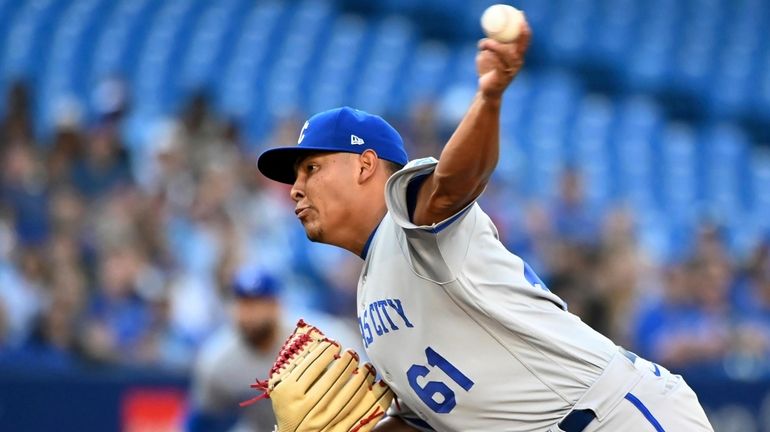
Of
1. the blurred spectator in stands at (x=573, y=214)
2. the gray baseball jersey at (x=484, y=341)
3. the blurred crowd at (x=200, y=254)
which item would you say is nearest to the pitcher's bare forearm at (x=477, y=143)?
the gray baseball jersey at (x=484, y=341)

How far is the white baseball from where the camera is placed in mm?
2945

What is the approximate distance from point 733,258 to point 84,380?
5863 mm

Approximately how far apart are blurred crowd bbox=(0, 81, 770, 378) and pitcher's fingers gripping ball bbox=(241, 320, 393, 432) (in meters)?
3.57

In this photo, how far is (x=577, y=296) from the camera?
338 inches

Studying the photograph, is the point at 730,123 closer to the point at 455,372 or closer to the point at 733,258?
the point at 733,258

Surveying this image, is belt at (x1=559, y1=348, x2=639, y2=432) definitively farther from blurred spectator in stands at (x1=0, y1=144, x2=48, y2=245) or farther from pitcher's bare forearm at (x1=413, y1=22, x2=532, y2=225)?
blurred spectator in stands at (x1=0, y1=144, x2=48, y2=245)

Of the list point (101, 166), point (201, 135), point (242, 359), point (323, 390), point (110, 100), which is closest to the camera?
point (323, 390)

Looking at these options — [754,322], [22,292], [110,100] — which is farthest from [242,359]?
[754,322]

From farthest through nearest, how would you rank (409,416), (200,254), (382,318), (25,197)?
(200,254)
(25,197)
(409,416)
(382,318)

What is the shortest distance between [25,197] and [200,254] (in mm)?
1173

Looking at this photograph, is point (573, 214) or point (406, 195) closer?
point (406, 195)

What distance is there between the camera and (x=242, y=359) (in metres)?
6.38

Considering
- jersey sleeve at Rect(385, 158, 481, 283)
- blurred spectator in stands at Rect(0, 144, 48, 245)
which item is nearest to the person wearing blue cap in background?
blurred spectator in stands at Rect(0, 144, 48, 245)

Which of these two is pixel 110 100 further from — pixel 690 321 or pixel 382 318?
pixel 382 318
